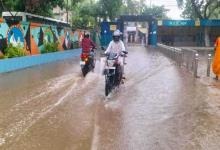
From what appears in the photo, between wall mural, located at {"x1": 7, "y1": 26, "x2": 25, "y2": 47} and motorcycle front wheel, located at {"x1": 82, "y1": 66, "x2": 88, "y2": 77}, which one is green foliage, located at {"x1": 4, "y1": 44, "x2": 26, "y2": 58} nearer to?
wall mural, located at {"x1": 7, "y1": 26, "x2": 25, "y2": 47}

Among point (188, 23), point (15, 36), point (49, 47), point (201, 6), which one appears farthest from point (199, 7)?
point (15, 36)

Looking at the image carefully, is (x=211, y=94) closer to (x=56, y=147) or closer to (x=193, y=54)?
(x=193, y=54)

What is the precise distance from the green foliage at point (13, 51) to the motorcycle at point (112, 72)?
8.34 m

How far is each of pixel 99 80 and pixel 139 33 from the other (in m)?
64.0

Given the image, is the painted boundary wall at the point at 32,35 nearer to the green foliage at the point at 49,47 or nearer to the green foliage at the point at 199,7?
the green foliage at the point at 49,47

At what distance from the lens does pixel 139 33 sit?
78.0 meters

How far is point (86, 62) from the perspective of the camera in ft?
52.0

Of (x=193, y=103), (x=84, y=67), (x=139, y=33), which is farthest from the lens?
(x=139, y=33)

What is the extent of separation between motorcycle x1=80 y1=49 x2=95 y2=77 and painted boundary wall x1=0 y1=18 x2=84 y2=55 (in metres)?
4.85

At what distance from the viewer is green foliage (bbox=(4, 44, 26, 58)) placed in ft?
63.2

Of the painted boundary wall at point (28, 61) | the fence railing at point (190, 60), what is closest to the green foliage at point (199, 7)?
the painted boundary wall at point (28, 61)

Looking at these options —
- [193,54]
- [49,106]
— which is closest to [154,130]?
[49,106]

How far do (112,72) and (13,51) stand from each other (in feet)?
30.7

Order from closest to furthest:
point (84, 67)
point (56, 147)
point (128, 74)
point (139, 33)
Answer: point (56, 147) < point (84, 67) < point (128, 74) < point (139, 33)
